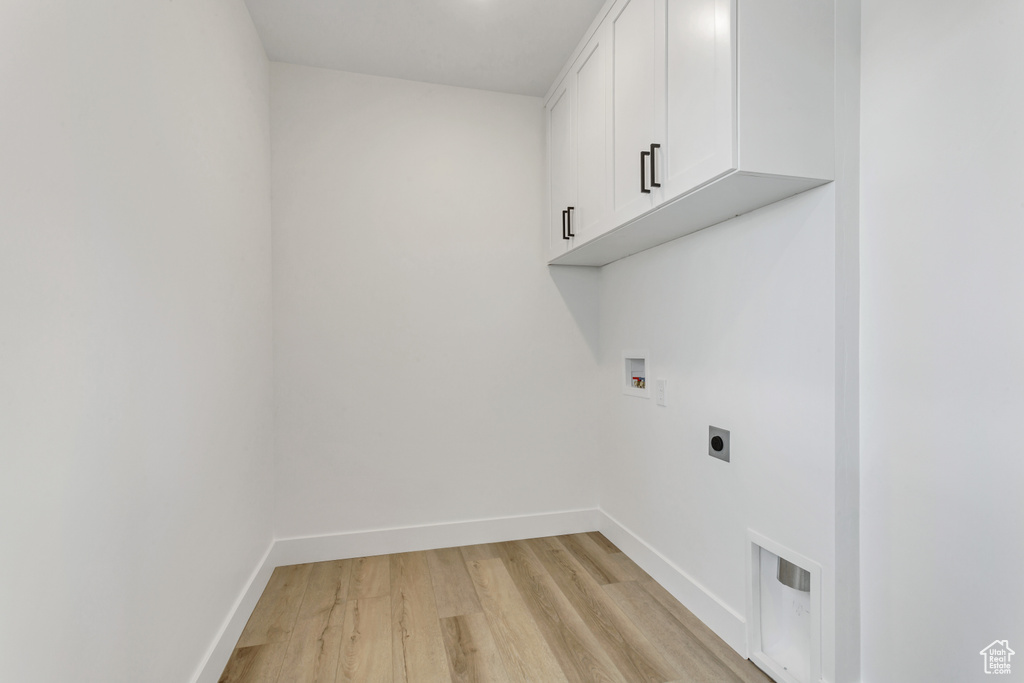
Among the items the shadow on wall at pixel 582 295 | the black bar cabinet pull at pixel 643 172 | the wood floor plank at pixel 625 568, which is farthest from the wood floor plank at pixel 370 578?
the black bar cabinet pull at pixel 643 172

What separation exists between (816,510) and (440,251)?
2.03m

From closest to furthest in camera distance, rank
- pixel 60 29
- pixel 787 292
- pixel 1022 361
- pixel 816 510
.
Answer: pixel 60 29 → pixel 1022 361 → pixel 816 510 → pixel 787 292

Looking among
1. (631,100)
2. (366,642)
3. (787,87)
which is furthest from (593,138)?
(366,642)

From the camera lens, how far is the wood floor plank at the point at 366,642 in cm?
166

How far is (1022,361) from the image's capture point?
41.6 inches

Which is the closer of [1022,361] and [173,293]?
[1022,361]

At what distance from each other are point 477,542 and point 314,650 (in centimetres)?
106

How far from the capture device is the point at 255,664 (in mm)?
1714

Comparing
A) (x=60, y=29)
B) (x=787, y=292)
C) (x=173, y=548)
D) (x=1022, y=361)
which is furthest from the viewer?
(x=787, y=292)

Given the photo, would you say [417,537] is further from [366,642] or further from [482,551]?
[366,642]

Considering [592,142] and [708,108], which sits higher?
[592,142]

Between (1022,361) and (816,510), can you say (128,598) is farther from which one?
(1022,361)

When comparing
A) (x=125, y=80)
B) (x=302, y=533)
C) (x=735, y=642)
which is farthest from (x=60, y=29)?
(x=735, y=642)

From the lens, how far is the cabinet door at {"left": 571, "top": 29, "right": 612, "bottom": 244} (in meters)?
2.03
